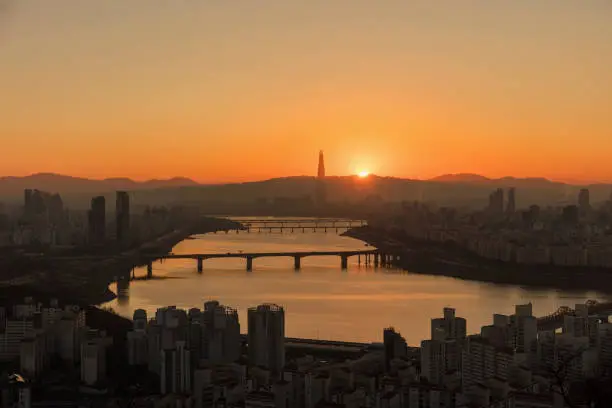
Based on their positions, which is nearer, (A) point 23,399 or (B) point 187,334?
(A) point 23,399

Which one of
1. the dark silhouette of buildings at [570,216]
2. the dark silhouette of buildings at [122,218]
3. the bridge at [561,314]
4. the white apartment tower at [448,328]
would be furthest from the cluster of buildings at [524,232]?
the white apartment tower at [448,328]

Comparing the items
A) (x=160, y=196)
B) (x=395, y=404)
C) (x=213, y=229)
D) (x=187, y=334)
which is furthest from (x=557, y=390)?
(x=160, y=196)

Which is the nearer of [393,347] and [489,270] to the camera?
[393,347]

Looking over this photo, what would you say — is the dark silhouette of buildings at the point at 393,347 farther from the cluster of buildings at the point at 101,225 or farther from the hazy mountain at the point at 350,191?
the hazy mountain at the point at 350,191

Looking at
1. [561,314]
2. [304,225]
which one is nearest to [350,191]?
[304,225]

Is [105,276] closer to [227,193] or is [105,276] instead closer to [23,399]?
[23,399]

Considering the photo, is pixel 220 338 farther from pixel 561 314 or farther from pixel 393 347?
pixel 561 314
